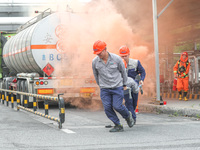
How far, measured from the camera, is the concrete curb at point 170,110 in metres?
9.83

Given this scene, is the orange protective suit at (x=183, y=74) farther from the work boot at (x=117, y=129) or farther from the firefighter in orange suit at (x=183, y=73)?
the work boot at (x=117, y=129)

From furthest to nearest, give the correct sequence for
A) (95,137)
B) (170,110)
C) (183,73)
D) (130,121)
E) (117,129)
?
(183,73)
(170,110)
(130,121)
(117,129)
(95,137)

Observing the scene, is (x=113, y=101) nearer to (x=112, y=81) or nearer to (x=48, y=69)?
(x=112, y=81)

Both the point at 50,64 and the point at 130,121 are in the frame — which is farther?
the point at 50,64

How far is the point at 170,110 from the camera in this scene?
1066 centimetres

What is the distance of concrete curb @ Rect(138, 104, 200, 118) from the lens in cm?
983

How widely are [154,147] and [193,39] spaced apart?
15.6 metres

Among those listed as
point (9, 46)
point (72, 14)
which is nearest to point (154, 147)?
point (72, 14)

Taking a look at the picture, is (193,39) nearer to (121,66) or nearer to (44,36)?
(44,36)

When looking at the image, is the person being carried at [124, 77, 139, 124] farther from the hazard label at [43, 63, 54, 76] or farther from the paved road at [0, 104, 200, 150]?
the hazard label at [43, 63, 54, 76]

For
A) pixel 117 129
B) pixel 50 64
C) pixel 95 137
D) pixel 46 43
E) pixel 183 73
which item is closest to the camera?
pixel 95 137

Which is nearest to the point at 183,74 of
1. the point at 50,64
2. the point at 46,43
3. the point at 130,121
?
the point at 50,64

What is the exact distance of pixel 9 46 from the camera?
17.4 metres

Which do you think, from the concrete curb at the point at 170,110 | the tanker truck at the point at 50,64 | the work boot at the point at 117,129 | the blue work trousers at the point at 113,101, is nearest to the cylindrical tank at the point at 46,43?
the tanker truck at the point at 50,64
